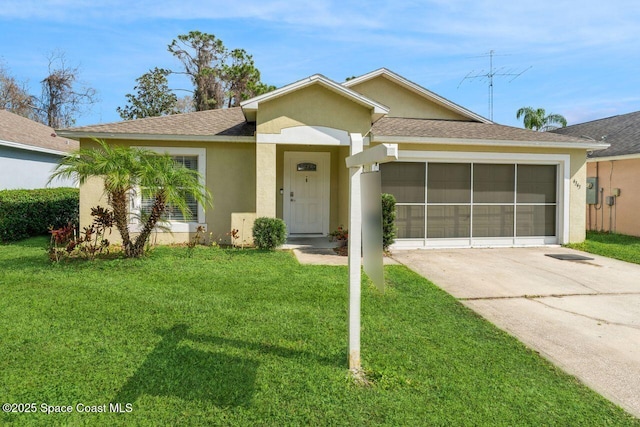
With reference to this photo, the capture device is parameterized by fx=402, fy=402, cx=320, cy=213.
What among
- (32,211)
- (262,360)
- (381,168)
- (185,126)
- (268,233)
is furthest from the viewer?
(32,211)

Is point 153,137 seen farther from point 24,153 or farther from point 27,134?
point 27,134

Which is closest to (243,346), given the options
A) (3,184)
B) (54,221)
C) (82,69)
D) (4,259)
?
(4,259)

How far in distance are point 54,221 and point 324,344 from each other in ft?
39.3

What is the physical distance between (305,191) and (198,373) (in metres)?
8.84

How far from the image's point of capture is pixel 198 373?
342cm

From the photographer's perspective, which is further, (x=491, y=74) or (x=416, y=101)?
(x=491, y=74)

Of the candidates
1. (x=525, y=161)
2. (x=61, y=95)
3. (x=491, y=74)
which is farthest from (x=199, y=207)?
(x=61, y=95)

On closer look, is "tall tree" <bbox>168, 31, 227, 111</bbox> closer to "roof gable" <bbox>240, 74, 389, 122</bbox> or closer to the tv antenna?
the tv antenna

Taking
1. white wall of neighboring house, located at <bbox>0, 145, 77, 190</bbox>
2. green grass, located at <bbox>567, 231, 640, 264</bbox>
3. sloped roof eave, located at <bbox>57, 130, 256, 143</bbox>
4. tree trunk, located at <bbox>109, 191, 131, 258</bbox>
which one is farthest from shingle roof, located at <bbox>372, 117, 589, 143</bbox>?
white wall of neighboring house, located at <bbox>0, 145, 77, 190</bbox>

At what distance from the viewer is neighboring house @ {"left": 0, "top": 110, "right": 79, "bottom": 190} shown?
43.7ft

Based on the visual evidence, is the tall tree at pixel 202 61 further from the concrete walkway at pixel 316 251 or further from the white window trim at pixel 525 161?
the white window trim at pixel 525 161

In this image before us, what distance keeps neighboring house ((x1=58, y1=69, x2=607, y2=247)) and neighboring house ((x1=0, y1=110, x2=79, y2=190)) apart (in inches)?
224

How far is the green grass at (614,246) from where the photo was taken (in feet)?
31.8

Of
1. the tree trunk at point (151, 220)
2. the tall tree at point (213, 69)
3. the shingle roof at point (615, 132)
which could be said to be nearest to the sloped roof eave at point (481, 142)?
the shingle roof at point (615, 132)
